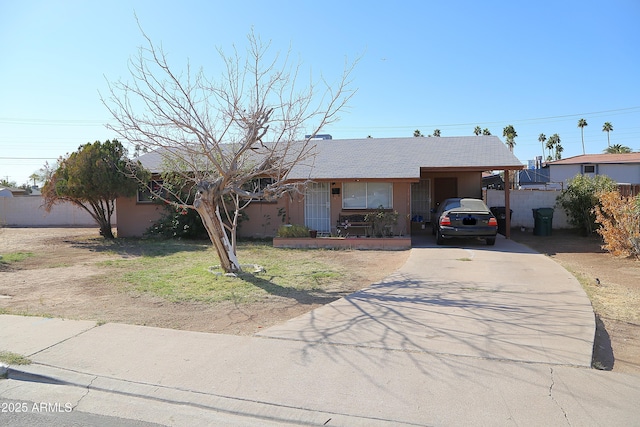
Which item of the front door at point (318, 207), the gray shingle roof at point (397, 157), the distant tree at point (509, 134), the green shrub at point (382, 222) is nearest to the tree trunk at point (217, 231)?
the gray shingle roof at point (397, 157)

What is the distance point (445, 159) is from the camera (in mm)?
17906

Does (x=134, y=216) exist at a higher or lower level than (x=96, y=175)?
lower

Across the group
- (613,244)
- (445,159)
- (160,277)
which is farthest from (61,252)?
(613,244)

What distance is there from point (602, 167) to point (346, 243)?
29618 mm

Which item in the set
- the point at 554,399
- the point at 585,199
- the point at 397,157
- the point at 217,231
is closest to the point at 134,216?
the point at 397,157

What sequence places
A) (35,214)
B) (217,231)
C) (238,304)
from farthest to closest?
(35,214)
(217,231)
(238,304)

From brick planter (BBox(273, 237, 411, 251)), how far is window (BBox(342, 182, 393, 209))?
2426mm

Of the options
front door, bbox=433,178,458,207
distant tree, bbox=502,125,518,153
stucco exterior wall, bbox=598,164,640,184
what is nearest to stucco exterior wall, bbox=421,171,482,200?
front door, bbox=433,178,458,207

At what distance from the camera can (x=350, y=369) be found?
5059mm

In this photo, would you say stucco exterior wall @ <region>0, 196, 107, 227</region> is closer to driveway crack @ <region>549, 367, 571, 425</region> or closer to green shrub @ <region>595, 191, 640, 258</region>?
green shrub @ <region>595, 191, 640, 258</region>

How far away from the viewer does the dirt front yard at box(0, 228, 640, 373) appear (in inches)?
266

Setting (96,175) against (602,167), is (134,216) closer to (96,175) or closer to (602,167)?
(96,175)

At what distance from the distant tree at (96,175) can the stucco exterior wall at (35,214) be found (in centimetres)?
986

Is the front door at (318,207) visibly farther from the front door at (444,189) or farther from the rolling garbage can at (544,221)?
the rolling garbage can at (544,221)
